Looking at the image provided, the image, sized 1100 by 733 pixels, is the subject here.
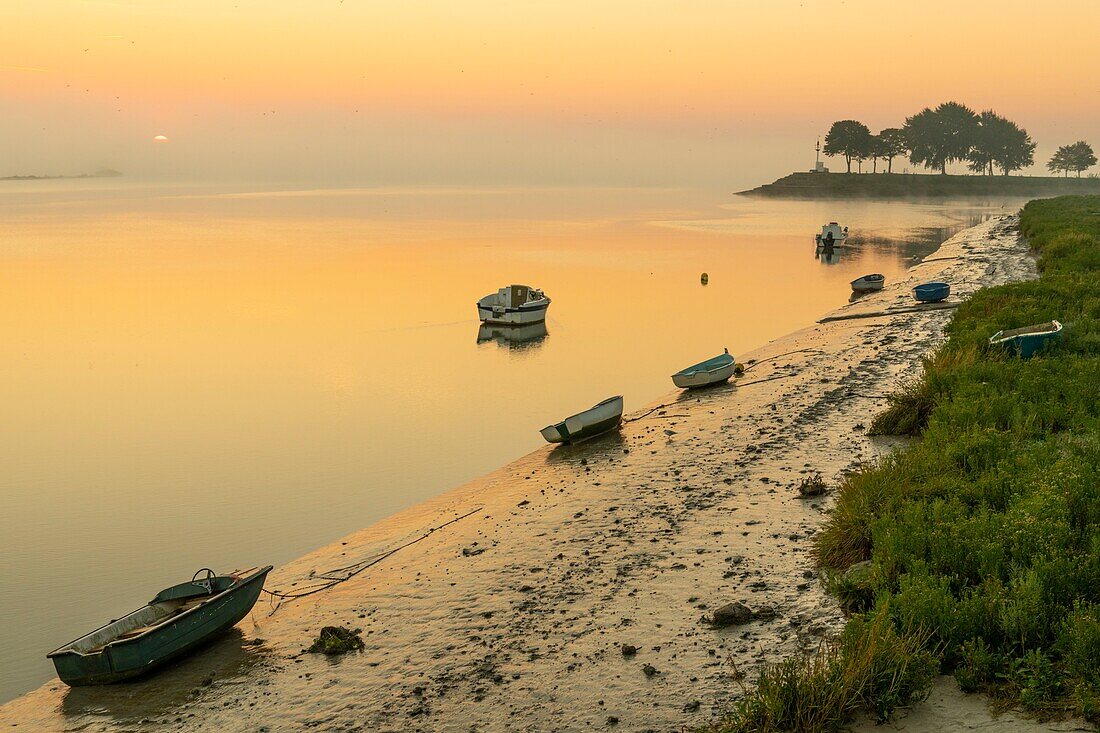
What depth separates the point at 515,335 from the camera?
4525cm

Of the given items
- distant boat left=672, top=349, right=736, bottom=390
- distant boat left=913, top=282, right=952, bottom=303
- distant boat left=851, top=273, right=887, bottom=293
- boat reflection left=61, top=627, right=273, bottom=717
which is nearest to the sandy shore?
boat reflection left=61, top=627, right=273, bottom=717

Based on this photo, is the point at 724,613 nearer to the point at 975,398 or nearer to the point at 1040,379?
the point at 975,398

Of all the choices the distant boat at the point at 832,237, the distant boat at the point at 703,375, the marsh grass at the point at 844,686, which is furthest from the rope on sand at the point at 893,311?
the distant boat at the point at 832,237

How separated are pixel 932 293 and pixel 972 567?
114ft

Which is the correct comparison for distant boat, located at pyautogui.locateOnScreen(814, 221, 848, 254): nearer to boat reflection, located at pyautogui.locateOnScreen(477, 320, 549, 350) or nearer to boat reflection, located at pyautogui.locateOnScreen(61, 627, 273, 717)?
boat reflection, located at pyautogui.locateOnScreen(477, 320, 549, 350)

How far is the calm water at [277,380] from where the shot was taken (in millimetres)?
19547

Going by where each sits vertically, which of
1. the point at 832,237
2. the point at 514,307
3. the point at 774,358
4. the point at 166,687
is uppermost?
the point at 832,237

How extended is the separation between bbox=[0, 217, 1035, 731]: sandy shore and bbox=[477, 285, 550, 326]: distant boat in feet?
75.5

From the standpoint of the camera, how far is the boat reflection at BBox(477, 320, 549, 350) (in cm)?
4341

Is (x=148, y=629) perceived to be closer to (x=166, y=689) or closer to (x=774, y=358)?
(x=166, y=689)

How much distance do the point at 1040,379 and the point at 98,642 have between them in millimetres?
18572

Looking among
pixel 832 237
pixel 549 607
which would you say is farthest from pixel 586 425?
pixel 832 237

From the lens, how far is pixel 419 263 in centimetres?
8044

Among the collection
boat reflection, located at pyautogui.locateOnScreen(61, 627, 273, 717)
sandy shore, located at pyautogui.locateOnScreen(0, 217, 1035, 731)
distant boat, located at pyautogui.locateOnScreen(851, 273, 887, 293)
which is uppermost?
distant boat, located at pyautogui.locateOnScreen(851, 273, 887, 293)
